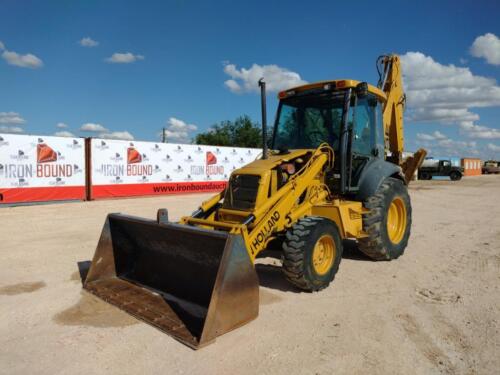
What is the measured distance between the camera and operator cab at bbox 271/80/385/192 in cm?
604

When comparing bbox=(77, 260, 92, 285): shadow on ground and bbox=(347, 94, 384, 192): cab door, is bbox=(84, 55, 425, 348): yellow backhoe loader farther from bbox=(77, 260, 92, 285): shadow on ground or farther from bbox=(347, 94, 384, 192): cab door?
bbox=(77, 260, 92, 285): shadow on ground

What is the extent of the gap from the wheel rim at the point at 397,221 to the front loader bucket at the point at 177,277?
3.80m

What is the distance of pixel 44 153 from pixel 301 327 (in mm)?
13242

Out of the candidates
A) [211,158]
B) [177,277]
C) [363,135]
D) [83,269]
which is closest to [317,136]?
[363,135]

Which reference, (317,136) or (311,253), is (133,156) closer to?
(317,136)

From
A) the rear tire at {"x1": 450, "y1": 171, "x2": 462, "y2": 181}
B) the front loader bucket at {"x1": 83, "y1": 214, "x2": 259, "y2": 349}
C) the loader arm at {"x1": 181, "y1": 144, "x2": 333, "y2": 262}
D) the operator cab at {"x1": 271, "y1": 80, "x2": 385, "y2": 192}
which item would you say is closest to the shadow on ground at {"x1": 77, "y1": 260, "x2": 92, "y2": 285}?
the front loader bucket at {"x1": 83, "y1": 214, "x2": 259, "y2": 349}

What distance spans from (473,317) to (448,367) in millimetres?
1263

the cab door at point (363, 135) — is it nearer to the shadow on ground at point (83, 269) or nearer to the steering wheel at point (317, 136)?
the steering wheel at point (317, 136)

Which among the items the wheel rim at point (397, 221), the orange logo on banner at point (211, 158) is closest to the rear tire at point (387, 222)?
the wheel rim at point (397, 221)

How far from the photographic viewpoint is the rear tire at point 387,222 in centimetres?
618

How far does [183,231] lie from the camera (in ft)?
15.1

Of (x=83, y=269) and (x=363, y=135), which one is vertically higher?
(x=363, y=135)

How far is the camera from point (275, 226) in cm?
507

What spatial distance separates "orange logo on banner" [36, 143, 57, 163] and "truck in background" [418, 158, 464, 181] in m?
33.3
